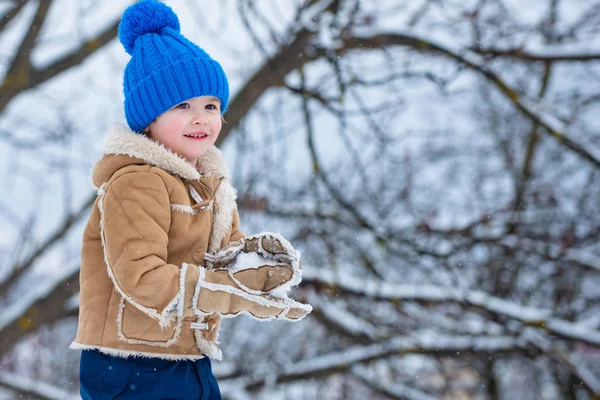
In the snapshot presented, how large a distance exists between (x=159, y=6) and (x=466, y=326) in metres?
5.28

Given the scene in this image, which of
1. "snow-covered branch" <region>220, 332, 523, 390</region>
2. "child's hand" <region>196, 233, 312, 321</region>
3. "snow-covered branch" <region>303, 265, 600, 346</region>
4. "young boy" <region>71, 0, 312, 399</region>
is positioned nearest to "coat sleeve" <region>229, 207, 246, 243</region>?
"young boy" <region>71, 0, 312, 399</region>

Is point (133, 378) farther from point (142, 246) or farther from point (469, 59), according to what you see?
point (469, 59)

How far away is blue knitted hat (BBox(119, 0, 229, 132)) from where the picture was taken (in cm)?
161

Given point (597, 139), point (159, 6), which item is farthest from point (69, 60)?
point (597, 139)

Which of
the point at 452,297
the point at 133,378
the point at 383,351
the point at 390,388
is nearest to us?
the point at 133,378

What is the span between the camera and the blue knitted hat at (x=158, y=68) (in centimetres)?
161

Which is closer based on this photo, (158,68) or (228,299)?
(228,299)

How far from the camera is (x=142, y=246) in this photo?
145 cm

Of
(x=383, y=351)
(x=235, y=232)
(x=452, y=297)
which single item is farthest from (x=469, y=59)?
(x=235, y=232)

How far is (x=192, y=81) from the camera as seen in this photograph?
1622 mm

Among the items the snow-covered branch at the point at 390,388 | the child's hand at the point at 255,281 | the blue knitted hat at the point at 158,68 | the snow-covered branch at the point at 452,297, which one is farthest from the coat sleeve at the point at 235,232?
the snow-covered branch at the point at 390,388

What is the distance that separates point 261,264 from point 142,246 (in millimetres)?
255

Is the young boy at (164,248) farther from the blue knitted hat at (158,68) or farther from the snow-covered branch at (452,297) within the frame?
the snow-covered branch at (452,297)

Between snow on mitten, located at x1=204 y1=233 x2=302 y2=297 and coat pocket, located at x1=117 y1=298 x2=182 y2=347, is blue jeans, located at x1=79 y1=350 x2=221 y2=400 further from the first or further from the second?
snow on mitten, located at x1=204 y1=233 x2=302 y2=297
